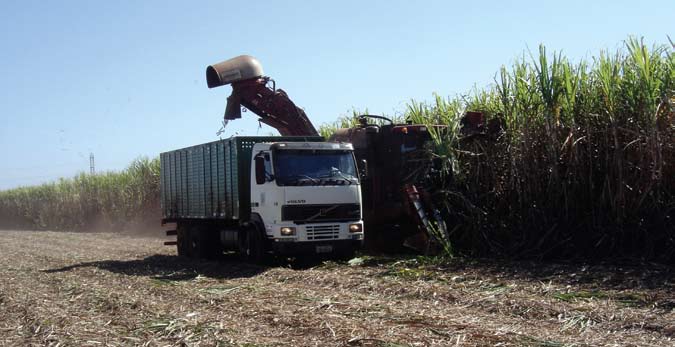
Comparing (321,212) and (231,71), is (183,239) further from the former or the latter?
(321,212)

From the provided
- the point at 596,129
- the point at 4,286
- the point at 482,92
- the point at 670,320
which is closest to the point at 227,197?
the point at 4,286

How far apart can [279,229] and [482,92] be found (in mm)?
5578

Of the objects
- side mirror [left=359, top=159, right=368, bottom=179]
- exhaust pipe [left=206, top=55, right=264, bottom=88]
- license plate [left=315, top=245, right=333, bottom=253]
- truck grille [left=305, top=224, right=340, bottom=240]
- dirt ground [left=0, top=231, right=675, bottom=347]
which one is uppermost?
exhaust pipe [left=206, top=55, right=264, bottom=88]

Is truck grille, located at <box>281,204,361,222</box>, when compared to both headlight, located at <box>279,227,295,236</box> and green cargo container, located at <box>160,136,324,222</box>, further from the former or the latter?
green cargo container, located at <box>160,136,324,222</box>

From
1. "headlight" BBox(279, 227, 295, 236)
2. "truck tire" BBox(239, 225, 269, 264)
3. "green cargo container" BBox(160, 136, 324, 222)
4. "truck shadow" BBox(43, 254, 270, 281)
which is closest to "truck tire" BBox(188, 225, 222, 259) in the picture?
"truck shadow" BBox(43, 254, 270, 281)

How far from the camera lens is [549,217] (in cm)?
1376

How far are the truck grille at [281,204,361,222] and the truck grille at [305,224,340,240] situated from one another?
0.16 meters

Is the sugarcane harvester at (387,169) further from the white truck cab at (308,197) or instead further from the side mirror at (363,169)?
the white truck cab at (308,197)

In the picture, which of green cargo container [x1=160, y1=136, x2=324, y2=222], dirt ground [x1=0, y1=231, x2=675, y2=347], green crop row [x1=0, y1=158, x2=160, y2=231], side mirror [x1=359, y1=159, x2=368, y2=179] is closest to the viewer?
dirt ground [x1=0, y1=231, x2=675, y2=347]

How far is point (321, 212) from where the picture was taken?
47.5 ft

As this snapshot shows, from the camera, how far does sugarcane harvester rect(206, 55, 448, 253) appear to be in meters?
15.2

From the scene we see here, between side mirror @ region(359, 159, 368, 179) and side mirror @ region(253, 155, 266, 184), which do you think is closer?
side mirror @ region(253, 155, 266, 184)

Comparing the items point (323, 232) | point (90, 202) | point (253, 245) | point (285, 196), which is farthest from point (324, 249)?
point (90, 202)

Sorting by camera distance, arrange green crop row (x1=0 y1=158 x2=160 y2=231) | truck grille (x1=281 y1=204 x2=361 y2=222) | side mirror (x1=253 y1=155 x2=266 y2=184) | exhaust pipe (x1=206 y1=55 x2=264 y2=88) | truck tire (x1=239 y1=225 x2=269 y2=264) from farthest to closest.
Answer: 1. green crop row (x1=0 y1=158 x2=160 y2=231)
2. exhaust pipe (x1=206 y1=55 x2=264 y2=88)
3. truck tire (x1=239 y1=225 x2=269 y2=264)
4. side mirror (x1=253 y1=155 x2=266 y2=184)
5. truck grille (x1=281 y1=204 x2=361 y2=222)
